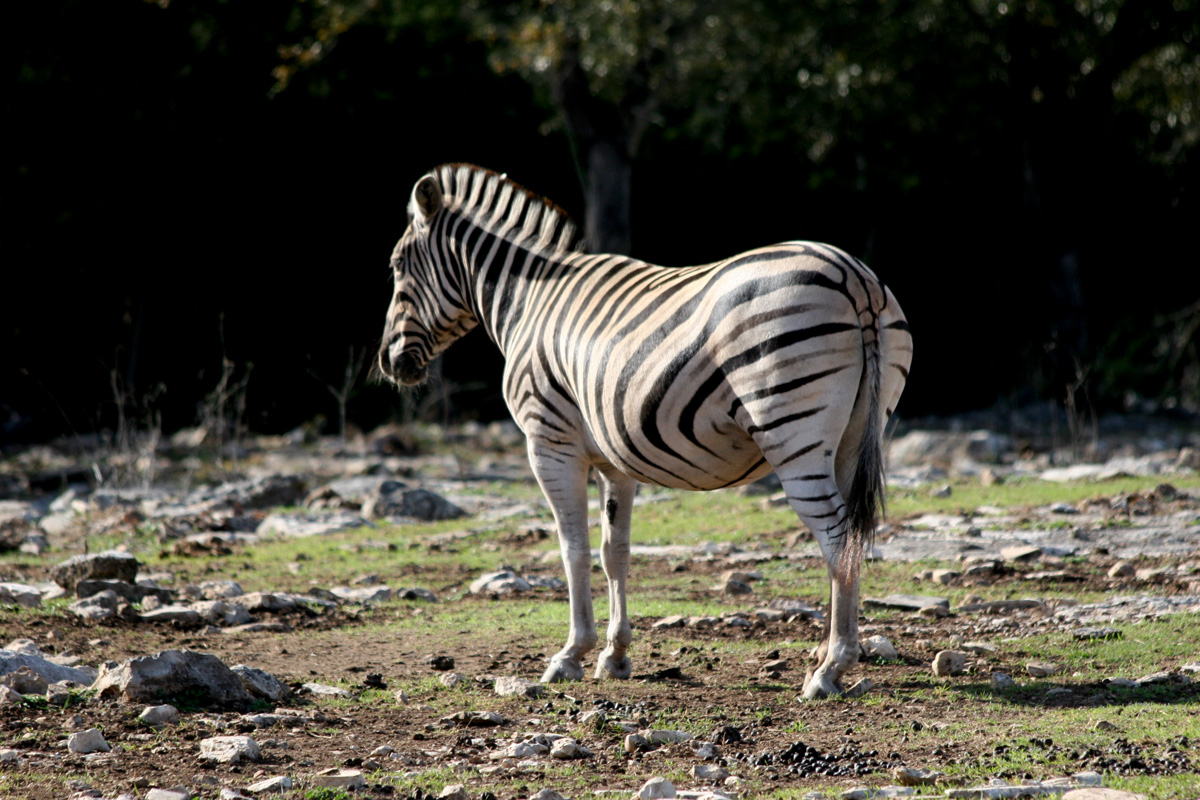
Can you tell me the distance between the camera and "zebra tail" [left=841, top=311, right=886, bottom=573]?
455cm

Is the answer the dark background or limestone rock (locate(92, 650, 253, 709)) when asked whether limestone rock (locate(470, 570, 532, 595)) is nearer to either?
limestone rock (locate(92, 650, 253, 709))

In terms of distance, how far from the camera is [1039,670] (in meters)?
4.98

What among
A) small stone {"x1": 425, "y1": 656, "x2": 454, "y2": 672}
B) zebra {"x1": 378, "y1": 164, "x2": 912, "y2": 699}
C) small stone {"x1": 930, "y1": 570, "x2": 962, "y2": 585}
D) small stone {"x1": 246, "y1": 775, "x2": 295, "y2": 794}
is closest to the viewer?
small stone {"x1": 246, "y1": 775, "x2": 295, "y2": 794}

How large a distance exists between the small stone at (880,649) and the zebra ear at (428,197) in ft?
10.4

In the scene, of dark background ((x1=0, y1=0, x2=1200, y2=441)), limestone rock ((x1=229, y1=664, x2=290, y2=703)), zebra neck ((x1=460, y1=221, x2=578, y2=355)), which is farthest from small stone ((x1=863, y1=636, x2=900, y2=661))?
dark background ((x1=0, y1=0, x2=1200, y2=441))

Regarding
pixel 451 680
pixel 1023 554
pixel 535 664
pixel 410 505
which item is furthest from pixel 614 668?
pixel 410 505

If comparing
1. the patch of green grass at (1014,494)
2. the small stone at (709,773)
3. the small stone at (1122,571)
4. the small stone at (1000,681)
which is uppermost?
the patch of green grass at (1014,494)

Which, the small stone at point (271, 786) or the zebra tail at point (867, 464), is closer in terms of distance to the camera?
the small stone at point (271, 786)

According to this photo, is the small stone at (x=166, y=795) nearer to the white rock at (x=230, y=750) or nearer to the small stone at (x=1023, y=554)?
the white rock at (x=230, y=750)

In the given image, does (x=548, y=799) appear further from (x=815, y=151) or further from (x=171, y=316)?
(x=815, y=151)

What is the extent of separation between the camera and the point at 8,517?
10.9 m

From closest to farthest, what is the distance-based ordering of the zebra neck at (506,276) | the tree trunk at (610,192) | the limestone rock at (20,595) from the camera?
the zebra neck at (506,276) → the limestone rock at (20,595) → the tree trunk at (610,192)

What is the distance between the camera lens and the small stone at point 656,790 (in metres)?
3.47

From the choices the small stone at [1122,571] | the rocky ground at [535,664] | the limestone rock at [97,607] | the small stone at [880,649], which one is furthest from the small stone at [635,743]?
the small stone at [1122,571]
